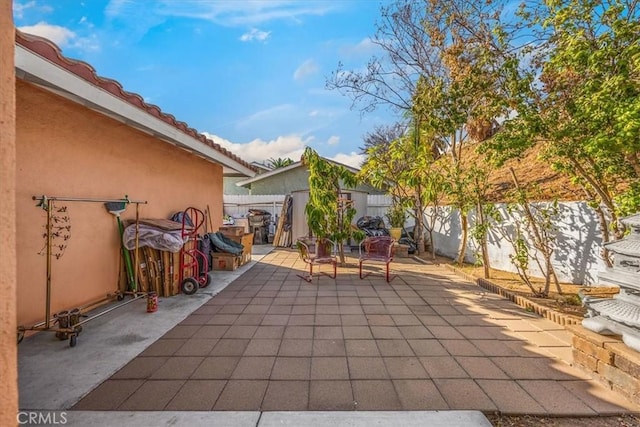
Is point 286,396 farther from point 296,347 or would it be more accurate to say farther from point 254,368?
point 296,347

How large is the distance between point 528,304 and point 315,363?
3.57 meters

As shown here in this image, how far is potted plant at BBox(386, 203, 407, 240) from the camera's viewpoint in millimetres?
10961

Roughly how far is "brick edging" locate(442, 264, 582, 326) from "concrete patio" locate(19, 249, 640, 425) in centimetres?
16

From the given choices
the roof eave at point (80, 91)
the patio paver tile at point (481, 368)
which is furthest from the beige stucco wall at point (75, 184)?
the patio paver tile at point (481, 368)

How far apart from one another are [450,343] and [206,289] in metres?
4.21

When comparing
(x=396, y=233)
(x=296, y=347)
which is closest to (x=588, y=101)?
(x=296, y=347)

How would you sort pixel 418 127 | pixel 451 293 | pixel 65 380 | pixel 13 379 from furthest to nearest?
1. pixel 418 127
2. pixel 451 293
3. pixel 65 380
4. pixel 13 379

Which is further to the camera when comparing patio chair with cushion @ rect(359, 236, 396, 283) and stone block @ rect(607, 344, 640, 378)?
patio chair with cushion @ rect(359, 236, 396, 283)

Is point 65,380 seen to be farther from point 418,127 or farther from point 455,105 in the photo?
point 418,127

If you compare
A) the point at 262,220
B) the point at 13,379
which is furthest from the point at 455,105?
the point at 262,220

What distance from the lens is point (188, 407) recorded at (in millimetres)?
2352

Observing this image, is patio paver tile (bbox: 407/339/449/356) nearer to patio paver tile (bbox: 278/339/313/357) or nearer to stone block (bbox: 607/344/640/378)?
patio paver tile (bbox: 278/339/313/357)

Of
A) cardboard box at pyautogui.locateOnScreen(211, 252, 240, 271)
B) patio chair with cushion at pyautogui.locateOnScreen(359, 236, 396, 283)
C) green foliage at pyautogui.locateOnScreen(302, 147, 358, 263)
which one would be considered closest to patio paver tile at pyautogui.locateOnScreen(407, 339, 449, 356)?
patio chair with cushion at pyautogui.locateOnScreen(359, 236, 396, 283)

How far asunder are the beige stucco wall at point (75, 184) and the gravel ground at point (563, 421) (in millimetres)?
4871
